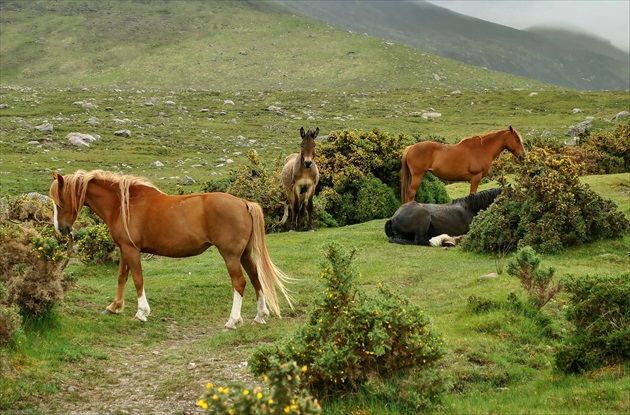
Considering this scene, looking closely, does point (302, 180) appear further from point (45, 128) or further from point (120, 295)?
point (45, 128)

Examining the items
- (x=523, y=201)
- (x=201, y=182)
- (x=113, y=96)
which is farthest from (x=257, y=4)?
(x=523, y=201)

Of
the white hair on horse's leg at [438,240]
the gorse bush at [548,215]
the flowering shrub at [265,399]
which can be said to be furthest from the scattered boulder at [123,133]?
the flowering shrub at [265,399]

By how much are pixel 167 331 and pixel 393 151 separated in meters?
15.6

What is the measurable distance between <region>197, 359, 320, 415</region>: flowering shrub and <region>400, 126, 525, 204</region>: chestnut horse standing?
627 inches

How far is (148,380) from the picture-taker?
26.6ft

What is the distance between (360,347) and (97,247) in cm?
1036

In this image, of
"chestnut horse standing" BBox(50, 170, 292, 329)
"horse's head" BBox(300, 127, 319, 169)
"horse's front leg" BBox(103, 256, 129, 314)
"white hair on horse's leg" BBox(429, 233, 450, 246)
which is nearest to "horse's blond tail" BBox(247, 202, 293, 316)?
"chestnut horse standing" BBox(50, 170, 292, 329)

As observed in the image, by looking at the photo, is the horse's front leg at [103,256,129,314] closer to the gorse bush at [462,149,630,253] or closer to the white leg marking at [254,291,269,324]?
the white leg marking at [254,291,269,324]

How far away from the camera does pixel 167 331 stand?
10.6 metres

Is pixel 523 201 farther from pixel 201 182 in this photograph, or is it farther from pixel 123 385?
pixel 201 182

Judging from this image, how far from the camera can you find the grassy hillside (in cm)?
9825

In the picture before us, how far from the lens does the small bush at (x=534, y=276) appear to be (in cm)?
957

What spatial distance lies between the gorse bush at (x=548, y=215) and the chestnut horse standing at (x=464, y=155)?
13.8 ft

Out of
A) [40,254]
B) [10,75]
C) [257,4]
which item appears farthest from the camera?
[257,4]
